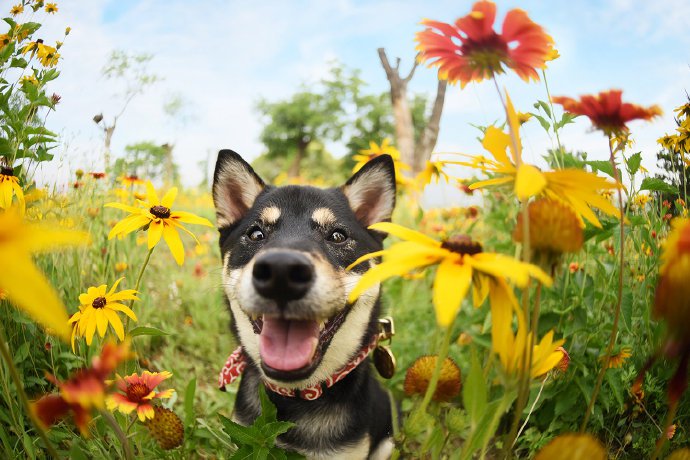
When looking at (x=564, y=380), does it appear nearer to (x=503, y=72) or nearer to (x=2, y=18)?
(x=503, y=72)

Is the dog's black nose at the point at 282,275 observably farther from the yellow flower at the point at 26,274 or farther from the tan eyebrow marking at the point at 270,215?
the yellow flower at the point at 26,274

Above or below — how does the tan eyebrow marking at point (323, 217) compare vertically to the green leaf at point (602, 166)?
below

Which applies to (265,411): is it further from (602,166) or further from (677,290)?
(602,166)

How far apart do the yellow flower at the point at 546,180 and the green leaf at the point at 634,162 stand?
2.49ft

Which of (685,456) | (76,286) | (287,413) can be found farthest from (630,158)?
(76,286)

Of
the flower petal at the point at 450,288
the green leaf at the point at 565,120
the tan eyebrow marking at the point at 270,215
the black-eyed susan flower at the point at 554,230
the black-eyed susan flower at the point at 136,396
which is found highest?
the green leaf at the point at 565,120

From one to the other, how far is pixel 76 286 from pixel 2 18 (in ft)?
4.24

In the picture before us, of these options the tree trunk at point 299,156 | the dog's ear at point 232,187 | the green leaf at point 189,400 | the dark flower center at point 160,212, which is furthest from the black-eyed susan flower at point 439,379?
the tree trunk at point 299,156

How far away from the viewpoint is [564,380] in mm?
1990

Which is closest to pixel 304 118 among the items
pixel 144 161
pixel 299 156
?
pixel 299 156

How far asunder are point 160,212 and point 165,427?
789 millimetres

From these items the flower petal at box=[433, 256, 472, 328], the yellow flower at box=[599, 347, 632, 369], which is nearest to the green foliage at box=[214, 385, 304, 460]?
the flower petal at box=[433, 256, 472, 328]

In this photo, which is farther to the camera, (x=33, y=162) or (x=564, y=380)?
(x=564, y=380)

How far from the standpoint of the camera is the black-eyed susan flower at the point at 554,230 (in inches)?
32.1
